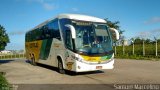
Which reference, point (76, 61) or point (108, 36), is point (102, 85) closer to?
point (76, 61)

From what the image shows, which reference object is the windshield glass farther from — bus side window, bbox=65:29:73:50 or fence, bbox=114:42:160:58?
fence, bbox=114:42:160:58

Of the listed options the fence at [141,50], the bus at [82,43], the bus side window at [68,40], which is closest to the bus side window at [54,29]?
the bus at [82,43]

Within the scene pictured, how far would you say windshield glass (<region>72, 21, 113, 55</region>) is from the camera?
15008mm

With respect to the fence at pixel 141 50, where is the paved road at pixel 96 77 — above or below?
below

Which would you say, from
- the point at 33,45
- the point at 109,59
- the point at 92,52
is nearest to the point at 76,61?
the point at 92,52

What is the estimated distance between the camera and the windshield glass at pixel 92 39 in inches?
591

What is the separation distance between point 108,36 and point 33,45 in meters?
11.2

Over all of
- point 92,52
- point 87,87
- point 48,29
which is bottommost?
point 87,87

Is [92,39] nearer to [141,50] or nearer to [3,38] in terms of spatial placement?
[3,38]

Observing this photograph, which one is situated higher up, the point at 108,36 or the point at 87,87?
the point at 108,36

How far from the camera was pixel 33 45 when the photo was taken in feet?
84.3

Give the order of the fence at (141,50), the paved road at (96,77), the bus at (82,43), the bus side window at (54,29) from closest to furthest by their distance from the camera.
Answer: the paved road at (96,77), the bus at (82,43), the bus side window at (54,29), the fence at (141,50)

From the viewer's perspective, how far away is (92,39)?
50.3ft

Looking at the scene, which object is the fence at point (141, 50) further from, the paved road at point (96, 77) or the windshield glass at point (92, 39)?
the windshield glass at point (92, 39)
